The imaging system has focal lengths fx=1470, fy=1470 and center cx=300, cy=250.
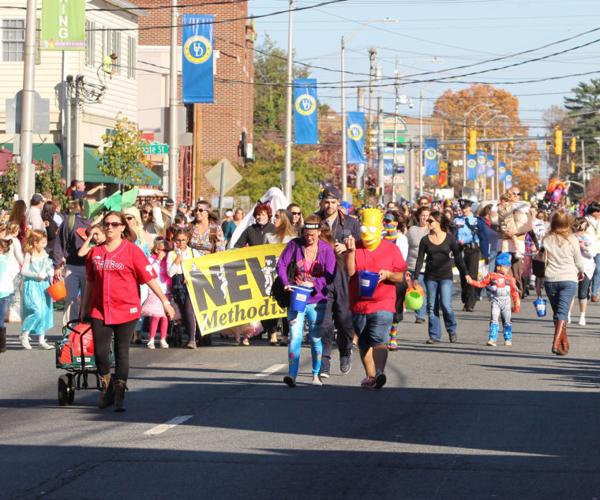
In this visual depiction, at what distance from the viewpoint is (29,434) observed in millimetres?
11227

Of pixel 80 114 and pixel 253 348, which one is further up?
pixel 80 114

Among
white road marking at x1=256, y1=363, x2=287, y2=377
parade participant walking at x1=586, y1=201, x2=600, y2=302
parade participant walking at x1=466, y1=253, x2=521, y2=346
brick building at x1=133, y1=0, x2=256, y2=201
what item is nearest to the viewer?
white road marking at x1=256, y1=363, x2=287, y2=377

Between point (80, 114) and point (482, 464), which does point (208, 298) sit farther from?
point (80, 114)

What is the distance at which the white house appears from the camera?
40781 mm

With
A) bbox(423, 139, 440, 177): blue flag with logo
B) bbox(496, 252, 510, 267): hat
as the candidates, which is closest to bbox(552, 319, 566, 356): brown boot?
bbox(496, 252, 510, 267): hat

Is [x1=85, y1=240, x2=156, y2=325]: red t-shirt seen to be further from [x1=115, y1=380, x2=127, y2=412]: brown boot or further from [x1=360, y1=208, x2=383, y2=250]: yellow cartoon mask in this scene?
[x1=360, y1=208, x2=383, y2=250]: yellow cartoon mask

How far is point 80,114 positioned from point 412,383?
27.5m

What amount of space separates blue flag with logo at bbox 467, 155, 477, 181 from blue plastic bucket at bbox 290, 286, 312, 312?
9044 centimetres

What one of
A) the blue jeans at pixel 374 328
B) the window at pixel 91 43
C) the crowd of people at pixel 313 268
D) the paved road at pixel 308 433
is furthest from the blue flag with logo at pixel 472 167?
the blue jeans at pixel 374 328

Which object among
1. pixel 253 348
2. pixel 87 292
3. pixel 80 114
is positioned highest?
pixel 80 114

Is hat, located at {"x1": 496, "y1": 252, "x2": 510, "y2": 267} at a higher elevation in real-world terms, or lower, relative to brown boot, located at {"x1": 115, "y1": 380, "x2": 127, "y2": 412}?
higher

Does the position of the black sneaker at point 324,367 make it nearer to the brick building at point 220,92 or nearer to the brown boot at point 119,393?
the brown boot at point 119,393

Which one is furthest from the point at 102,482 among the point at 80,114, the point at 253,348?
the point at 80,114

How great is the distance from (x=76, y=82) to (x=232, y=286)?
22.5 meters
